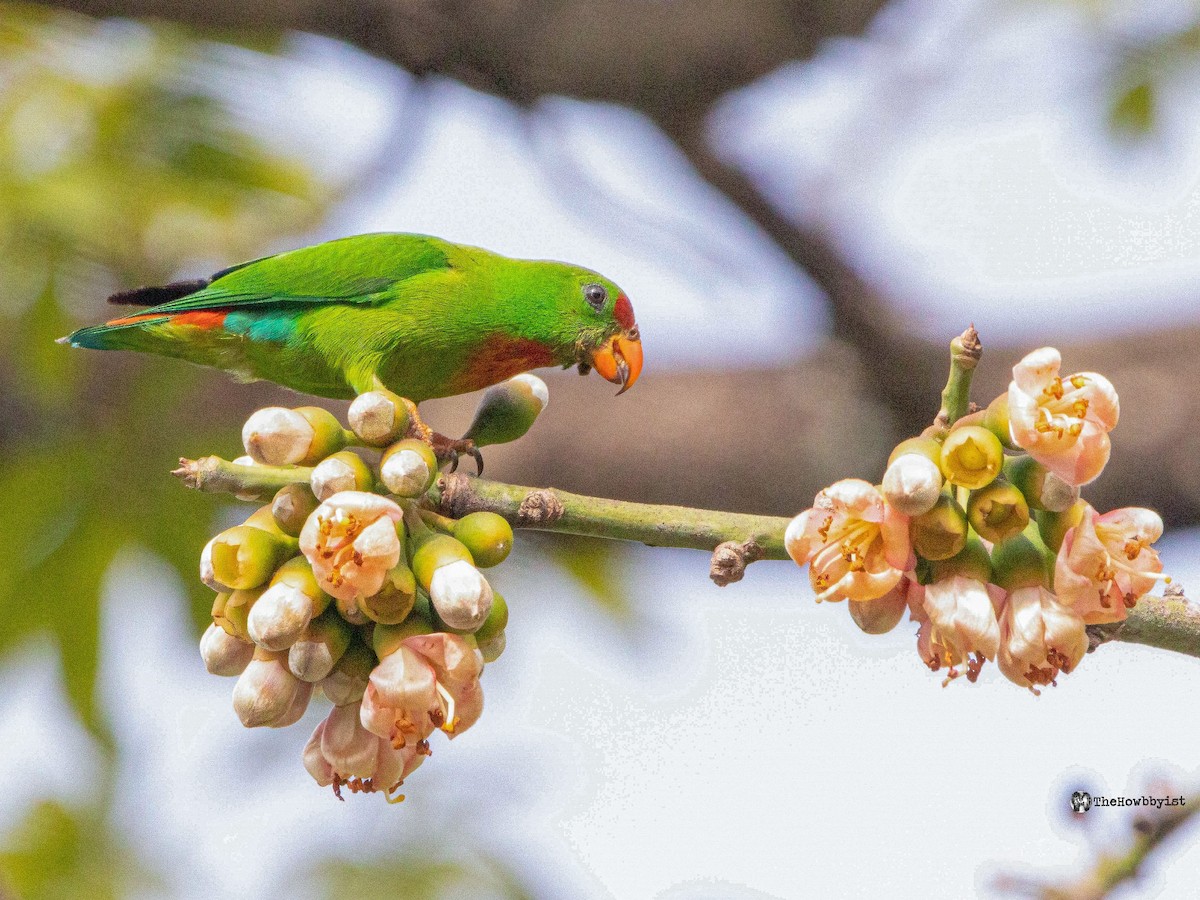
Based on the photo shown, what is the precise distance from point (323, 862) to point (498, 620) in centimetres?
259

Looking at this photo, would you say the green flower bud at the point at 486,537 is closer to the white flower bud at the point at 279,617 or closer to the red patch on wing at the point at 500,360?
the white flower bud at the point at 279,617

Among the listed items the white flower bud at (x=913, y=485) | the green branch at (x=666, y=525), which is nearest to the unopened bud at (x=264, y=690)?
the green branch at (x=666, y=525)

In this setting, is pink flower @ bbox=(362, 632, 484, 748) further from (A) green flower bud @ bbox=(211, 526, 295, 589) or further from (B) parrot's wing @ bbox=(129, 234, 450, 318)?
(B) parrot's wing @ bbox=(129, 234, 450, 318)

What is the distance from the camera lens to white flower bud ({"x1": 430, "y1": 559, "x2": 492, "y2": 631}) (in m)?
1.57

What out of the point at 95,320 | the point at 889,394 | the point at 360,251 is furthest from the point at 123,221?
the point at 889,394

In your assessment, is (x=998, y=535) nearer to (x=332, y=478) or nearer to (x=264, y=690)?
(x=332, y=478)

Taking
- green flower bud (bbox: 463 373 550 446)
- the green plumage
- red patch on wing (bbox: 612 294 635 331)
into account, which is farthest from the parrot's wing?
green flower bud (bbox: 463 373 550 446)

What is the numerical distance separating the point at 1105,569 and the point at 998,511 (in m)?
0.16

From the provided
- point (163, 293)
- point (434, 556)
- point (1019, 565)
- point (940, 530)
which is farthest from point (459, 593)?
point (163, 293)

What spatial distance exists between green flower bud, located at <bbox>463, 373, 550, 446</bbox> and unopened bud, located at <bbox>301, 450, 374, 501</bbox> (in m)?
0.40

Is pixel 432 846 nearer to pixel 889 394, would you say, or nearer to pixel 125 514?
pixel 125 514

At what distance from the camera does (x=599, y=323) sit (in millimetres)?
2803

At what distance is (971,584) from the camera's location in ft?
5.39

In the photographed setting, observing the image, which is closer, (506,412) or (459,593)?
(459,593)
